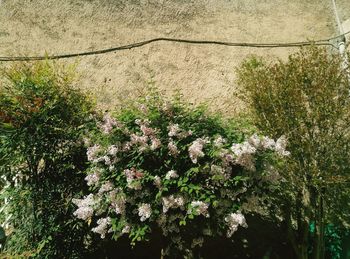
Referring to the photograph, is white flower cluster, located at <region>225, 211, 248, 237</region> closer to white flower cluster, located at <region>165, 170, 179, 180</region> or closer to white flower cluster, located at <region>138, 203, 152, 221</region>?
white flower cluster, located at <region>165, 170, 179, 180</region>

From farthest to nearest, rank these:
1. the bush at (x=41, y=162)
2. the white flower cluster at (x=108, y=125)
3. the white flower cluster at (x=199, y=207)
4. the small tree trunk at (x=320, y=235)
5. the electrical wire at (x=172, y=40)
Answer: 1. the electrical wire at (x=172, y=40)
2. the small tree trunk at (x=320, y=235)
3. the bush at (x=41, y=162)
4. the white flower cluster at (x=108, y=125)
5. the white flower cluster at (x=199, y=207)

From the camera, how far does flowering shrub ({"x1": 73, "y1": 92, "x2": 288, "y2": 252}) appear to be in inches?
144

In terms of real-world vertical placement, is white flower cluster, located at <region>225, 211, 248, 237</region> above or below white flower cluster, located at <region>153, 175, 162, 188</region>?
below

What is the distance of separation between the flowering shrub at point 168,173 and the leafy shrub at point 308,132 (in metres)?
0.96

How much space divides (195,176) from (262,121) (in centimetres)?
193

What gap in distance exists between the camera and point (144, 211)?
3.59 m

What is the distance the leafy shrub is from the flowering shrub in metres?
0.96

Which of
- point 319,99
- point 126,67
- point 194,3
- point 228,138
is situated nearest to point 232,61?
point 194,3

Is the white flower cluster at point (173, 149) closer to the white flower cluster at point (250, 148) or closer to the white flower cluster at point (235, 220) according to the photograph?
the white flower cluster at point (250, 148)

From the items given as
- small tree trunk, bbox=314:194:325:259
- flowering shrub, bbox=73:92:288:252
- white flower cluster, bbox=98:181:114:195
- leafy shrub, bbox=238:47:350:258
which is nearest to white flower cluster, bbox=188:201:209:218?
flowering shrub, bbox=73:92:288:252

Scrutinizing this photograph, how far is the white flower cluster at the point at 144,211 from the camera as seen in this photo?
3581mm

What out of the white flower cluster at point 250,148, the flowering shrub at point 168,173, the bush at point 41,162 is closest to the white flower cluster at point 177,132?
the flowering shrub at point 168,173

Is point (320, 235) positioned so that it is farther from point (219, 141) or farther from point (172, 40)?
point (172, 40)

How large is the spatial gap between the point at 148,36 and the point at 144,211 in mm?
4245
